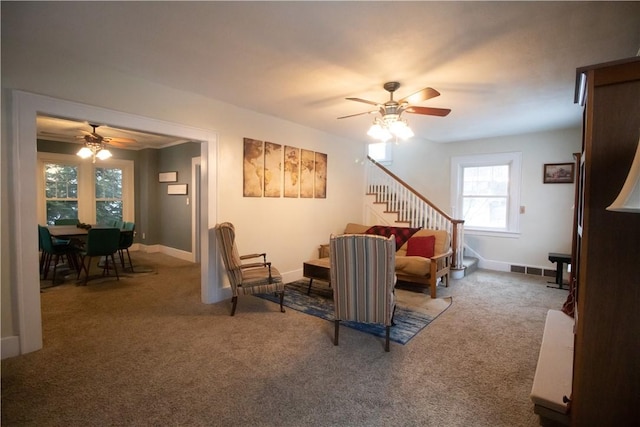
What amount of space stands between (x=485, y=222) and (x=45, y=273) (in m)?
7.86

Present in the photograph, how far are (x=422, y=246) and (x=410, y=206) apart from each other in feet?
4.06

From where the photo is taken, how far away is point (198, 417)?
1808mm

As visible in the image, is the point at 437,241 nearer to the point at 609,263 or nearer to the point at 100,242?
the point at 609,263

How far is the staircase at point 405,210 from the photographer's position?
16.8 feet

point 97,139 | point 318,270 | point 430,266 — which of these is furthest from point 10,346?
point 430,266

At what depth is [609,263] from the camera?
122cm

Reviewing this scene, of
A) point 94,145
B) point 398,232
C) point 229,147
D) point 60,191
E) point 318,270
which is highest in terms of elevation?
point 94,145

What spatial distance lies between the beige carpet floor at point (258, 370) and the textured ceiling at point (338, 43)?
99.2 inches

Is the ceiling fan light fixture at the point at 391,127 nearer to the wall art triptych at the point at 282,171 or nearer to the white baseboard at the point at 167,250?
the wall art triptych at the point at 282,171

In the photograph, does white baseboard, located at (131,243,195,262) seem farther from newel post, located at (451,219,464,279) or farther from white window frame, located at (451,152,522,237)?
white window frame, located at (451,152,522,237)

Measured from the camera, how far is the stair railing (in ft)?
16.8

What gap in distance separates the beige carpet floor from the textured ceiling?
2.52m

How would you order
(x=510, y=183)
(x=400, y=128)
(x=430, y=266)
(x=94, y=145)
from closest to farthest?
(x=400, y=128), (x=430, y=266), (x=94, y=145), (x=510, y=183)

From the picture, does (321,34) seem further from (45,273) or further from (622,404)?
(45,273)
